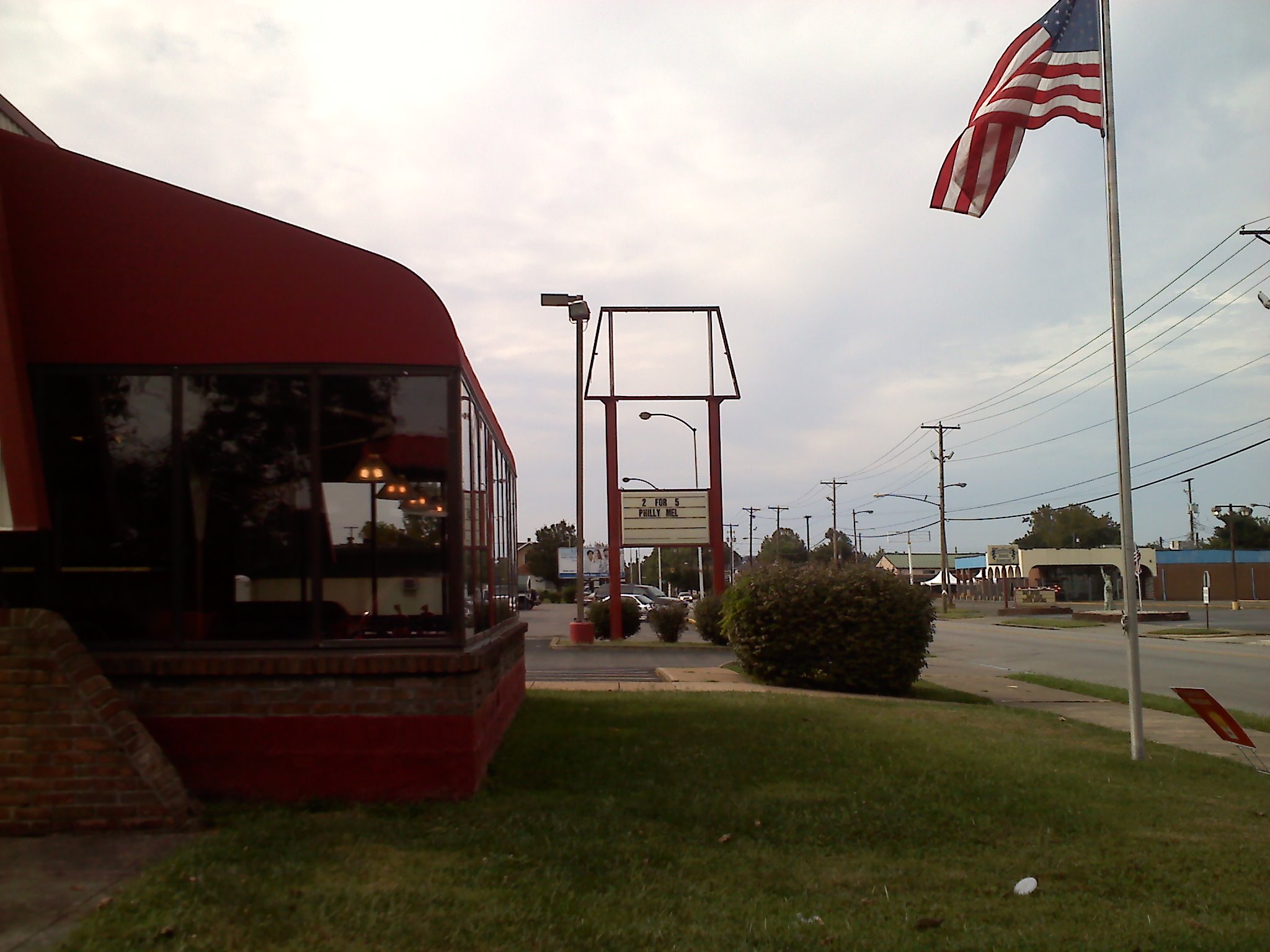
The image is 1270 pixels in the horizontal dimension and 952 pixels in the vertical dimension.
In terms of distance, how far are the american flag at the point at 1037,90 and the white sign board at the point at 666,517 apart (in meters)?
19.1

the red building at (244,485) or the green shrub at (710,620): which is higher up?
the red building at (244,485)

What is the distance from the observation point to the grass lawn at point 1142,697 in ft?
44.6

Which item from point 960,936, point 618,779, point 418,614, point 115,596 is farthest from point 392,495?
point 960,936

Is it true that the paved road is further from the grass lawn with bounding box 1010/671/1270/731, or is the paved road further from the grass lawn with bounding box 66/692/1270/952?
the grass lawn with bounding box 66/692/1270/952

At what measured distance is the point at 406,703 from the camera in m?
7.15

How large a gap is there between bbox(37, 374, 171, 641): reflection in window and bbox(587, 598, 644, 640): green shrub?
2196 centimetres

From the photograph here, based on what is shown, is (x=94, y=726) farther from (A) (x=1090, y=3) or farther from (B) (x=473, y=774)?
(A) (x=1090, y=3)

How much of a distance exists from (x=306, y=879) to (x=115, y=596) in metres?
2.90

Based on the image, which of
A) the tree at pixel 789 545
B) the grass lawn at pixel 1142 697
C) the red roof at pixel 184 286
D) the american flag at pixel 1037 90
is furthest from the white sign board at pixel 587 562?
the red roof at pixel 184 286

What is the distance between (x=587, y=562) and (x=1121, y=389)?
113273 mm

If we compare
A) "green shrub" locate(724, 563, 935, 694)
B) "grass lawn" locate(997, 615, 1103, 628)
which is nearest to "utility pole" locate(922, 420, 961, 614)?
"grass lawn" locate(997, 615, 1103, 628)

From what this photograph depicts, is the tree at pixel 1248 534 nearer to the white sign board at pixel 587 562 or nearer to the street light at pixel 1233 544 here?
the street light at pixel 1233 544

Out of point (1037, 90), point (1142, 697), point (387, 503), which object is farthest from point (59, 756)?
point (1142, 697)

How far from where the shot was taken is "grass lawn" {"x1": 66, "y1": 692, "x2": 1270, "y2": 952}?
4875 mm
